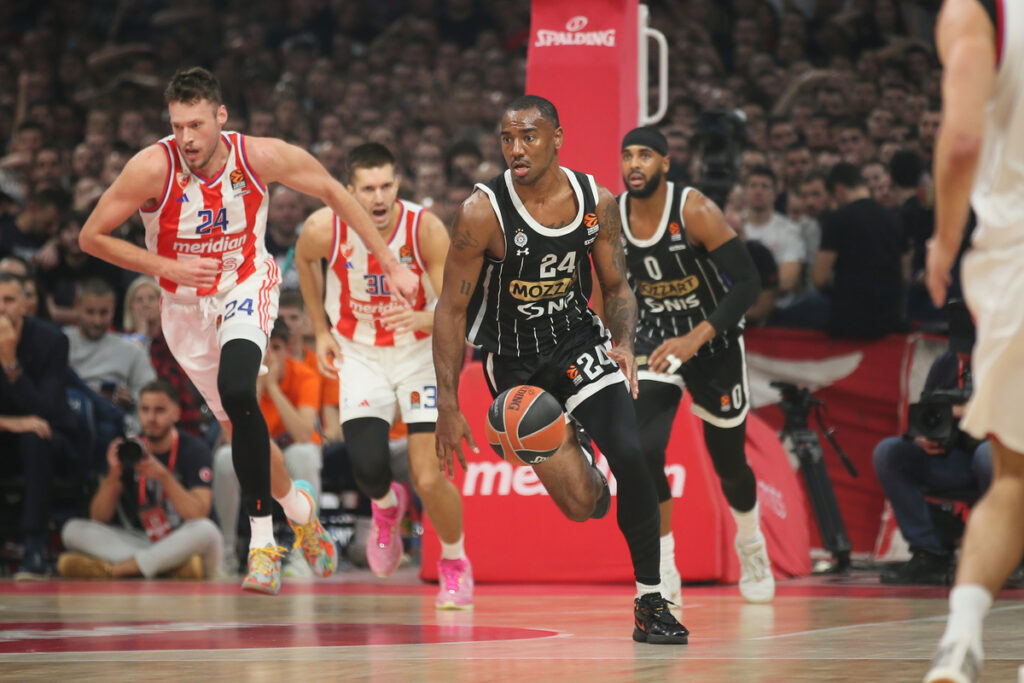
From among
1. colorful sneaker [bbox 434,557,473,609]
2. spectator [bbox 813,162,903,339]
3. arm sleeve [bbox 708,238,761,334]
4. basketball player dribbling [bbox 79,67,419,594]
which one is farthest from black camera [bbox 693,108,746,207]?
basketball player dribbling [bbox 79,67,419,594]

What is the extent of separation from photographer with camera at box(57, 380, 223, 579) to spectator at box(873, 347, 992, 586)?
14.9 ft

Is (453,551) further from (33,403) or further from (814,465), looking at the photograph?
(33,403)

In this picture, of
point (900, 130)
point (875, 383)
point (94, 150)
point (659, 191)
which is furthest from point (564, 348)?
point (94, 150)

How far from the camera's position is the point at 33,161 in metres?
13.1

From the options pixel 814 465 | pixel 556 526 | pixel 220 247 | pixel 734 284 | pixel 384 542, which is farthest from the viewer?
pixel 814 465

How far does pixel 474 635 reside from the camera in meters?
5.61

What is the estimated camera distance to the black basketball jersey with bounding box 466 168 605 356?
5.34m

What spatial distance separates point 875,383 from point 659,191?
146 inches

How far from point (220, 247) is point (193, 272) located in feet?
1.32

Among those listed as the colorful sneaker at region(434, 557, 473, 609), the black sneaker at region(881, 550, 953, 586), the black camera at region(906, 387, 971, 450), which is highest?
the black camera at region(906, 387, 971, 450)

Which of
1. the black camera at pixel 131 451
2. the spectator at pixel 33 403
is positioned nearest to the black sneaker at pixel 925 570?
the black camera at pixel 131 451

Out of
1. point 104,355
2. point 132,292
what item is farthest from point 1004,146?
point 132,292

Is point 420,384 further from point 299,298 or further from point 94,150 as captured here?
point 94,150

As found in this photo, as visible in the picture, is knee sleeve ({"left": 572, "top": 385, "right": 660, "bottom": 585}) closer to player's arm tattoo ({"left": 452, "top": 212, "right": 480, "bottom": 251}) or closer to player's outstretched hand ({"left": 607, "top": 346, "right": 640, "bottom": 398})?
player's outstretched hand ({"left": 607, "top": 346, "right": 640, "bottom": 398})
